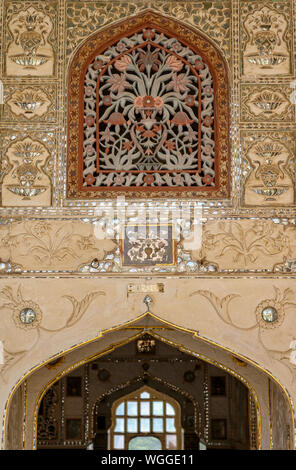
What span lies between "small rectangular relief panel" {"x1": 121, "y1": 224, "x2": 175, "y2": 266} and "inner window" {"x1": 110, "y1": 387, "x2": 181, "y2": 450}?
4058 mm

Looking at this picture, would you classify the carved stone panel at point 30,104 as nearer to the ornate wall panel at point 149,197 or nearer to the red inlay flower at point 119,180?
the ornate wall panel at point 149,197

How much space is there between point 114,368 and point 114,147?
405 centimetres

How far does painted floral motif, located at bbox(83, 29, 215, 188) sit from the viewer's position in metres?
6.41

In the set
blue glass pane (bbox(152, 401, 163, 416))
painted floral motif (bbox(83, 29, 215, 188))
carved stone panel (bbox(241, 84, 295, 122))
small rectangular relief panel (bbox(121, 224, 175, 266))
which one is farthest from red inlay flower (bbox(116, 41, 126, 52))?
blue glass pane (bbox(152, 401, 163, 416))

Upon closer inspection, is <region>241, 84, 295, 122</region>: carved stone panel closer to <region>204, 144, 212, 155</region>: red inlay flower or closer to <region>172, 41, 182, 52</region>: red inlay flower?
<region>204, 144, 212, 155</region>: red inlay flower

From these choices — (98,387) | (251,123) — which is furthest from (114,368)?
(251,123)

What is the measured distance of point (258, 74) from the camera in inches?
257

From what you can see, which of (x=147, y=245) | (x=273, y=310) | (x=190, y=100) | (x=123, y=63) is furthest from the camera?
(x=123, y=63)

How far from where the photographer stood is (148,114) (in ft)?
21.4

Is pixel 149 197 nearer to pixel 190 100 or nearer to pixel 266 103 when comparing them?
A: pixel 190 100

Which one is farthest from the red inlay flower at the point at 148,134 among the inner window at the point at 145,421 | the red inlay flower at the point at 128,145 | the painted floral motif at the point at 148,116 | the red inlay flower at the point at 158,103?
the inner window at the point at 145,421

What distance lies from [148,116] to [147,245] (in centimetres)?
122

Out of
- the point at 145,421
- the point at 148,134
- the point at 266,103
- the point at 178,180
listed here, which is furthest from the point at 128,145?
the point at 145,421

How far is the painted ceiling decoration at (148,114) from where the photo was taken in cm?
639
